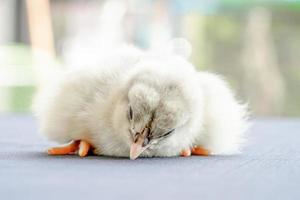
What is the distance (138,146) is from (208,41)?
3.47 metres

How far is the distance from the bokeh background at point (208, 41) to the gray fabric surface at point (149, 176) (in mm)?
2962

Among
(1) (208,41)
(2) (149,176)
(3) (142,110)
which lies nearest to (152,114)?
(3) (142,110)

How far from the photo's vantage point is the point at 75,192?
979mm

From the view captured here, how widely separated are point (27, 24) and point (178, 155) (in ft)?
12.0

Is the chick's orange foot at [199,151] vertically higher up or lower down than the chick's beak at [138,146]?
lower down

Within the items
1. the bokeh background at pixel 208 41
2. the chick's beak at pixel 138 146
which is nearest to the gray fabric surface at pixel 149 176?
the chick's beak at pixel 138 146

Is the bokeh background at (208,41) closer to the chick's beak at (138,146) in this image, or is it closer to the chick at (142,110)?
the chick at (142,110)

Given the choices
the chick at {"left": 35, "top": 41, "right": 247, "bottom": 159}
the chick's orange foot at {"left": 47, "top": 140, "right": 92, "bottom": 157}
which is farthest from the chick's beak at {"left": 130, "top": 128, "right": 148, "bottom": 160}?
the chick's orange foot at {"left": 47, "top": 140, "right": 92, "bottom": 157}

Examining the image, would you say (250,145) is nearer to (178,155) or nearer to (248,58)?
(178,155)

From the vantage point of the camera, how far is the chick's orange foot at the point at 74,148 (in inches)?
59.3

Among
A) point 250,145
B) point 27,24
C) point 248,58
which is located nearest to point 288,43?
point 248,58

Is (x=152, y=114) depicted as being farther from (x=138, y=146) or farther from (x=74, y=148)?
(x=74, y=148)

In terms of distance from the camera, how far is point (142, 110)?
1.35 metres

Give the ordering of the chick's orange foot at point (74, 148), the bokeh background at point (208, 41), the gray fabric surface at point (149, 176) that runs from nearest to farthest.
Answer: the gray fabric surface at point (149, 176), the chick's orange foot at point (74, 148), the bokeh background at point (208, 41)
